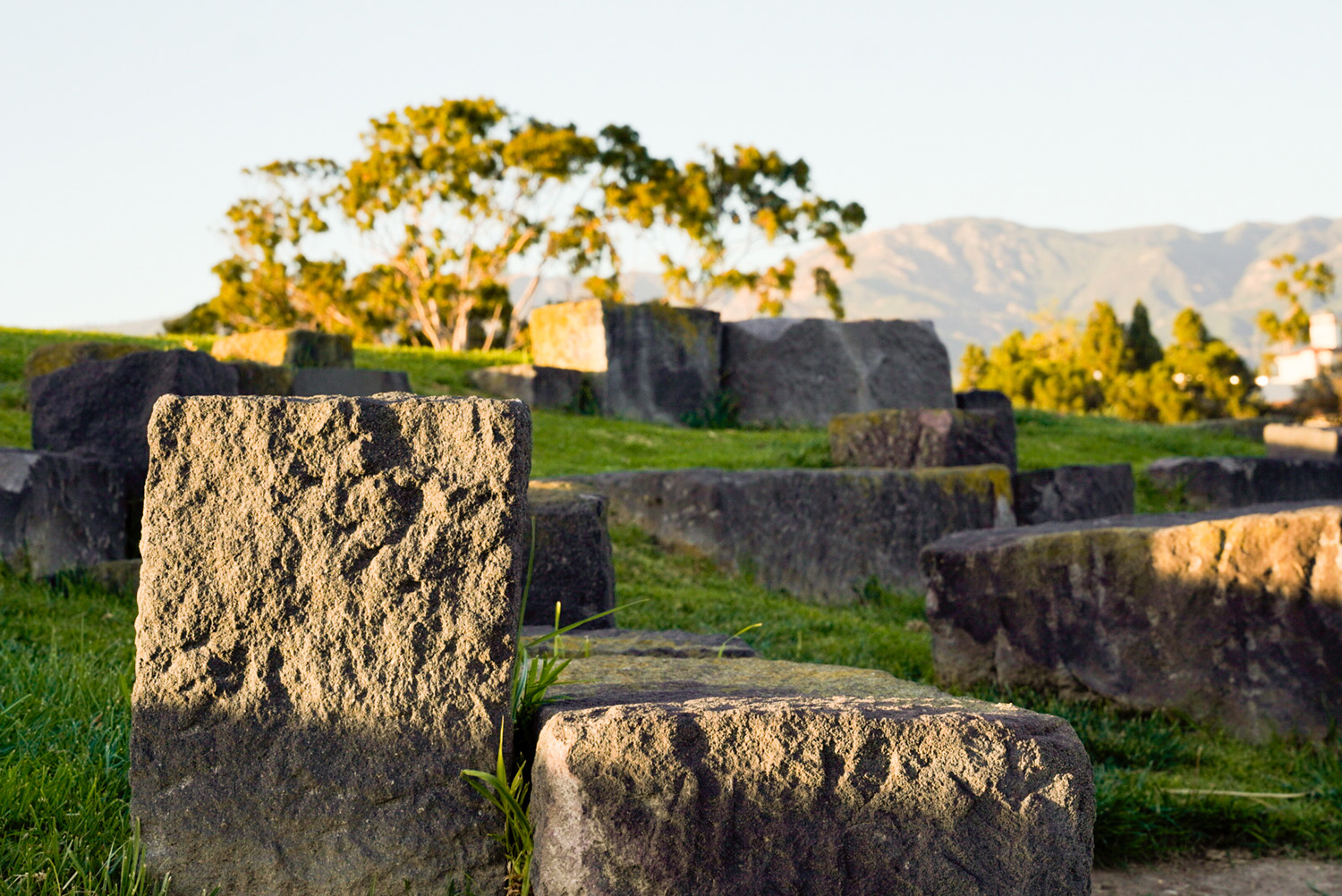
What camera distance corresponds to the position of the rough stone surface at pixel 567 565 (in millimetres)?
3652

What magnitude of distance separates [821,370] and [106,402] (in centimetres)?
763

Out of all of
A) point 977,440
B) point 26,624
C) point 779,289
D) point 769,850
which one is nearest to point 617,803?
point 769,850

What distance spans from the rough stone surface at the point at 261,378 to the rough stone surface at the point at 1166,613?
192 inches

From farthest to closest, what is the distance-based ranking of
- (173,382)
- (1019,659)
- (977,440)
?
(977,440) → (173,382) → (1019,659)

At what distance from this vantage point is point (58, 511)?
14.3 ft

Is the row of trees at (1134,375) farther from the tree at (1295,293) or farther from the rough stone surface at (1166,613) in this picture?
the rough stone surface at (1166,613)

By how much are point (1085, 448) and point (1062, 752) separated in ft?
31.4

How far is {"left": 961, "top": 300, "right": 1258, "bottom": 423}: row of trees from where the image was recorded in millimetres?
34375

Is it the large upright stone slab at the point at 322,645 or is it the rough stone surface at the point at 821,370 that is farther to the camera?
the rough stone surface at the point at 821,370

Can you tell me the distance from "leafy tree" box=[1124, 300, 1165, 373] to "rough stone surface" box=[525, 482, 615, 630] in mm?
39695

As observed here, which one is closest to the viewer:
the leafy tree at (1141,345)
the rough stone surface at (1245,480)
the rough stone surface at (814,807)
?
the rough stone surface at (814,807)

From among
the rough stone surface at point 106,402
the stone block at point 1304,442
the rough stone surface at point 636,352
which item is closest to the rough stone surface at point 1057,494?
the stone block at point 1304,442

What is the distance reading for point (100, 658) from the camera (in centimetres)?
325

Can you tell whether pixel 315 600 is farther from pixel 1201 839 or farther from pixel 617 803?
pixel 1201 839
